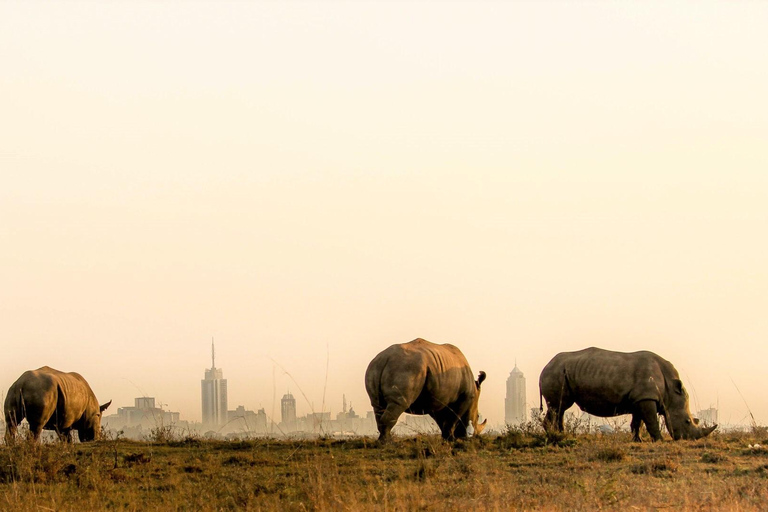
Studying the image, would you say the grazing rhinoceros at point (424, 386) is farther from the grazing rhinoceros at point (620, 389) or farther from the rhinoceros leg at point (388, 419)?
the grazing rhinoceros at point (620, 389)

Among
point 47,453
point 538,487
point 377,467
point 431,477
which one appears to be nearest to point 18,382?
point 47,453

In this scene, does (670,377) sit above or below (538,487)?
above

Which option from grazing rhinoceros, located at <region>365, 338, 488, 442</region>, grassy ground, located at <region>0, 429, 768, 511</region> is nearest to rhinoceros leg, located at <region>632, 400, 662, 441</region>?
grassy ground, located at <region>0, 429, 768, 511</region>

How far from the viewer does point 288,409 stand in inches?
609

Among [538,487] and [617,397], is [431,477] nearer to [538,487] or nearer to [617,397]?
[538,487]

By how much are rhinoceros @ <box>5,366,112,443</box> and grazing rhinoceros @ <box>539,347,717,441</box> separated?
10250mm

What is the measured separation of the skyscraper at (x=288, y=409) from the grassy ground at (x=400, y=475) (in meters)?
0.56

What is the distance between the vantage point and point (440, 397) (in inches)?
728

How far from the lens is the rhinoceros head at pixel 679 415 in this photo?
1878 centimetres

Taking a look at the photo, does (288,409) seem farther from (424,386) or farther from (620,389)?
(620,389)

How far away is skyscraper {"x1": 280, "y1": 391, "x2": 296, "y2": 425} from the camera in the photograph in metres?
15.0

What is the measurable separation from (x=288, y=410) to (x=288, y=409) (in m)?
0.03

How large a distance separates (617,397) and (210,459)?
8224 millimetres

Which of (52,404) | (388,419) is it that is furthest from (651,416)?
(52,404)
